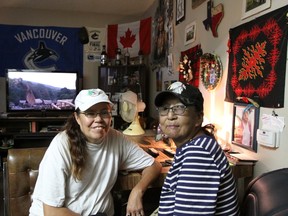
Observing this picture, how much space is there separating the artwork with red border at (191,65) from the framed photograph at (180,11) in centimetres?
40

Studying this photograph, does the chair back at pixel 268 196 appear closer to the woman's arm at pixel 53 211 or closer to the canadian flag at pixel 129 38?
the woman's arm at pixel 53 211

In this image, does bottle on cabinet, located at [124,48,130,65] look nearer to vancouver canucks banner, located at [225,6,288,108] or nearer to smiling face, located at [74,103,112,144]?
vancouver canucks banner, located at [225,6,288,108]

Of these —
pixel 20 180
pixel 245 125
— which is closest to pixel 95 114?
pixel 20 180

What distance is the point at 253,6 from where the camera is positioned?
167cm

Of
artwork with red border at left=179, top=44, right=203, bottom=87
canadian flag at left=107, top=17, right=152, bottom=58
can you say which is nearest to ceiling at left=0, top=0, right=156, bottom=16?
canadian flag at left=107, top=17, right=152, bottom=58

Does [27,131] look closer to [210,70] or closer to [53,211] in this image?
[210,70]

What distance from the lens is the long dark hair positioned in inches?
50.1

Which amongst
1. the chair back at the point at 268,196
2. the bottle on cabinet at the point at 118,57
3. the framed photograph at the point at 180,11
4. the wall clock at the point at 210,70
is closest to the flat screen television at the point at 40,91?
the bottle on cabinet at the point at 118,57

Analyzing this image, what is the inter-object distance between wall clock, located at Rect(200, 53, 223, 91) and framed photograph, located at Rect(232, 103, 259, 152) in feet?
1.04

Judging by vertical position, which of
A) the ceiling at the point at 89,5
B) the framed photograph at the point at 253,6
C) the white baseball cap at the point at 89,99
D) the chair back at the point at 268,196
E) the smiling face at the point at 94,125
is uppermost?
the ceiling at the point at 89,5

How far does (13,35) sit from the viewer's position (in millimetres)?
4461

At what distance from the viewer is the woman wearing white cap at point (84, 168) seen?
122cm

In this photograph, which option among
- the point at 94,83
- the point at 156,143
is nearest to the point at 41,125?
the point at 94,83

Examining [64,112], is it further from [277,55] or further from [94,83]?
[277,55]
